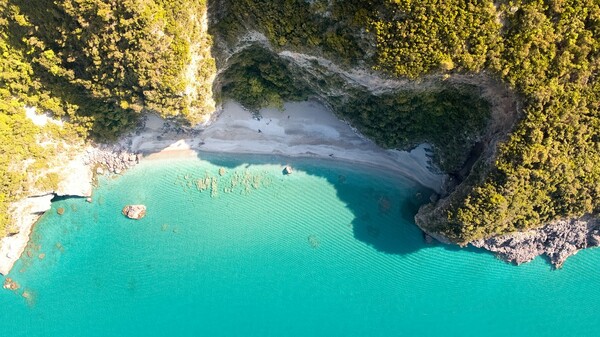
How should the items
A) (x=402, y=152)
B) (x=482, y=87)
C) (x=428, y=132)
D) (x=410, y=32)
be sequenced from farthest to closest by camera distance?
1. (x=402, y=152)
2. (x=428, y=132)
3. (x=482, y=87)
4. (x=410, y=32)

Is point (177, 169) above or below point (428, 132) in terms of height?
below

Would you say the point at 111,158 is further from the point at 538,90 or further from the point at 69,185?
the point at 538,90

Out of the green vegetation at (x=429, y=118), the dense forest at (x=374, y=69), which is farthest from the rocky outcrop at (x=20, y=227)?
the green vegetation at (x=429, y=118)

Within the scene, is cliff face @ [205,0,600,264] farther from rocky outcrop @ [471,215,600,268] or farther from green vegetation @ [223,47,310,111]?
rocky outcrop @ [471,215,600,268]

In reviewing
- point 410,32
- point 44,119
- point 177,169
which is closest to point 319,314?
point 177,169

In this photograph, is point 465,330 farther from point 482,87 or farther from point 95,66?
point 95,66

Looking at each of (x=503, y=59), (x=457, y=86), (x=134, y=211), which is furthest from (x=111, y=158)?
(x=503, y=59)

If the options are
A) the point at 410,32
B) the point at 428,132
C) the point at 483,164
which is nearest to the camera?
the point at 410,32
